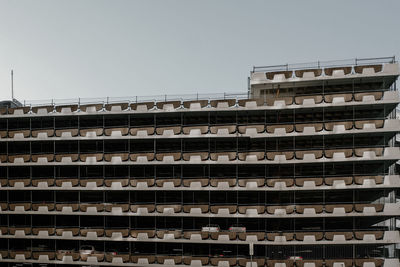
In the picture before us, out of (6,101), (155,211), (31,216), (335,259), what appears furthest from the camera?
(6,101)

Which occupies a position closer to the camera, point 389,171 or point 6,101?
point 389,171

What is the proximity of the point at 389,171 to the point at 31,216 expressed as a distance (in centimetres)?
4013

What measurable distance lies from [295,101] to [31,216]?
31958 mm

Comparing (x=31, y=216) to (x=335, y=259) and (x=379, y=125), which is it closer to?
(x=335, y=259)

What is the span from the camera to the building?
3166cm

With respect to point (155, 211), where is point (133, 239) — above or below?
below

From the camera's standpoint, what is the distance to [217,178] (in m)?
33.7

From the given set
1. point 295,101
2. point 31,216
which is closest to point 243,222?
point 295,101

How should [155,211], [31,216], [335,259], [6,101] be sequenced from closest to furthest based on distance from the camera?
[335,259], [155,211], [31,216], [6,101]

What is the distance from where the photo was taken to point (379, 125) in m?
31.1

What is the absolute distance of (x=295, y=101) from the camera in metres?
32.4

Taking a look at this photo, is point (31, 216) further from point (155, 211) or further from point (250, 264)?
point (250, 264)

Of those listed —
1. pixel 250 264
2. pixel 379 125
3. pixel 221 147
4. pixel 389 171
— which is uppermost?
pixel 379 125

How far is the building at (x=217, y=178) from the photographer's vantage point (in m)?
31.7
